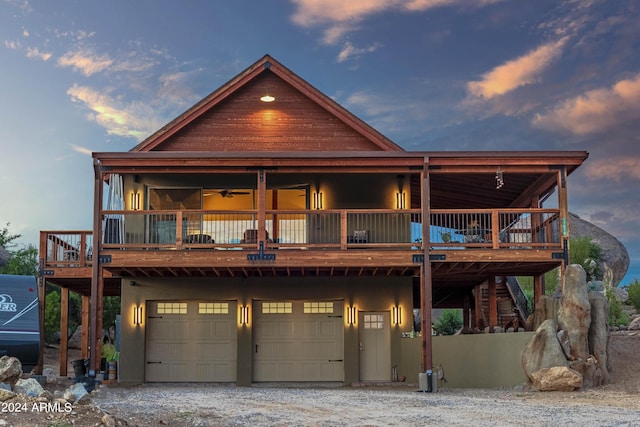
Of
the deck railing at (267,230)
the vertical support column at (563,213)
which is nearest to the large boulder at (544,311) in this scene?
the vertical support column at (563,213)

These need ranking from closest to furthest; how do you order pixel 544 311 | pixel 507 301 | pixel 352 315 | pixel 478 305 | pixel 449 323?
pixel 544 311 → pixel 352 315 → pixel 478 305 → pixel 507 301 → pixel 449 323

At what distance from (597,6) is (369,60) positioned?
467 inches

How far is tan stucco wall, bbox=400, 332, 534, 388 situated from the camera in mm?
15688

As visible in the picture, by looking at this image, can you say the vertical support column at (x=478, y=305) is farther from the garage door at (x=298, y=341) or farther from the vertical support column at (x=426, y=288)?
the vertical support column at (x=426, y=288)

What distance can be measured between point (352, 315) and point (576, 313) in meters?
6.09

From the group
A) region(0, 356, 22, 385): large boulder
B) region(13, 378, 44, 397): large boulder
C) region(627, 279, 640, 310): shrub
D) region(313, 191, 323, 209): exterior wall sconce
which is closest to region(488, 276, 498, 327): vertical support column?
region(313, 191, 323, 209): exterior wall sconce

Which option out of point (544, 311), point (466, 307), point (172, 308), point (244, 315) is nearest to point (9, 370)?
point (172, 308)

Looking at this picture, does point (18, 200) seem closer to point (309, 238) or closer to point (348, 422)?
point (309, 238)

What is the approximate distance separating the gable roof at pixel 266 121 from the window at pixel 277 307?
4150 mm

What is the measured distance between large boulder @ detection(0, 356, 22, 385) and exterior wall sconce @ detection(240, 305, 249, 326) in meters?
8.08

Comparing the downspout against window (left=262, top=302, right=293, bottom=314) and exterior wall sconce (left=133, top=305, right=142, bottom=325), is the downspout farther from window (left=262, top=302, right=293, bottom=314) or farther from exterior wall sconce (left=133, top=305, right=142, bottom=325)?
window (left=262, top=302, right=293, bottom=314)

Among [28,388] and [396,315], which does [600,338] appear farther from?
[28,388]

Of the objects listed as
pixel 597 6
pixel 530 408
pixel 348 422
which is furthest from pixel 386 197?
pixel 597 6

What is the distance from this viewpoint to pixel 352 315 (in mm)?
19625
